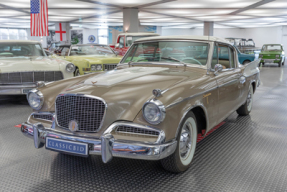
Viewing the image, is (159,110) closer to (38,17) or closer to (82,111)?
(82,111)

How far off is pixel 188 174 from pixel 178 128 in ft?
1.96

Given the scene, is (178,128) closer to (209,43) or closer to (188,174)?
(188,174)

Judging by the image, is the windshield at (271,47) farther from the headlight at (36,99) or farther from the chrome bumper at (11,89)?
the headlight at (36,99)

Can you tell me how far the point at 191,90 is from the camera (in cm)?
269

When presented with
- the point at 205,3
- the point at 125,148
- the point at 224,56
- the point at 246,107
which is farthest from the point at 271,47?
→ the point at 125,148

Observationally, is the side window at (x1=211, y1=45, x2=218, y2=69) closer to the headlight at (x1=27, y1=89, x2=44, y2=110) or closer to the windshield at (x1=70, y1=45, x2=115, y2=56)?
the headlight at (x1=27, y1=89, x2=44, y2=110)

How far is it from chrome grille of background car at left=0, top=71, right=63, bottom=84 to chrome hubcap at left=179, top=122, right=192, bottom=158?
3958 millimetres

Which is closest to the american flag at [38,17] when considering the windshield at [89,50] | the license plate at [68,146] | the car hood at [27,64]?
the windshield at [89,50]

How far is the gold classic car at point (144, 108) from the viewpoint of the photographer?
2.28 m

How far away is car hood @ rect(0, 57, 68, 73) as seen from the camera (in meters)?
5.54

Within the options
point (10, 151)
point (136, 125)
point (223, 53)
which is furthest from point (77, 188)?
point (223, 53)

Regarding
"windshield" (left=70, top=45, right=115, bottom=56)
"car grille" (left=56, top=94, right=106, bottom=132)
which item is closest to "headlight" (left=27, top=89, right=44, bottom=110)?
"car grille" (left=56, top=94, right=106, bottom=132)

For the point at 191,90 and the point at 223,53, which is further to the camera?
the point at 223,53

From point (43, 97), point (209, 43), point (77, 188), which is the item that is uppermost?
point (209, 43)
